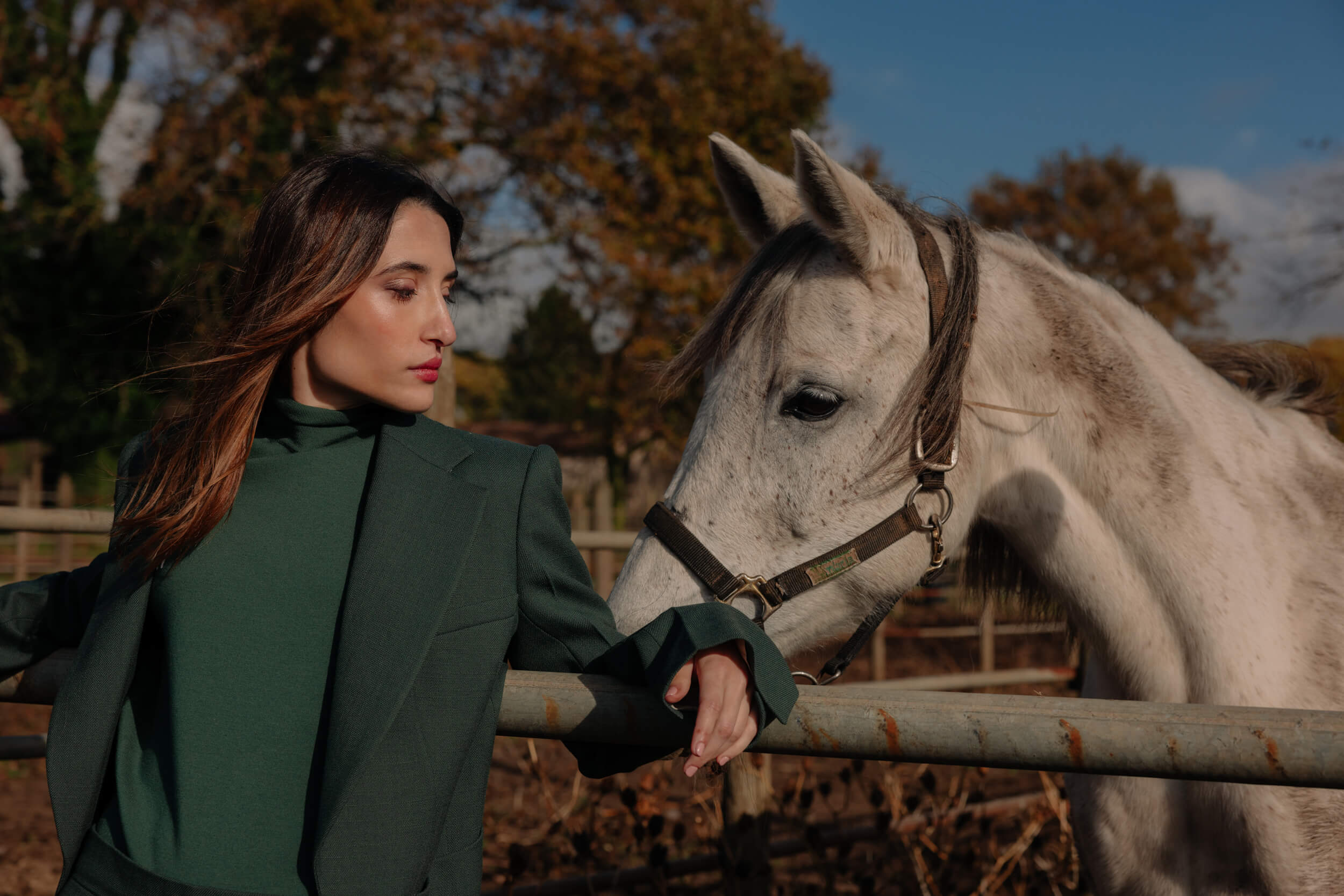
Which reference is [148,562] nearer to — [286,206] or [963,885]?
[286,206]

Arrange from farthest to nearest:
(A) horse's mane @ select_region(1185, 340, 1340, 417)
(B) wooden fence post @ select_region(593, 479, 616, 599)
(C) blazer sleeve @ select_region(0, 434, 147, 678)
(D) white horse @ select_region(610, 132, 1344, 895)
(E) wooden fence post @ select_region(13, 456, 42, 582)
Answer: (E) wooden fence post @ select_region(13, 456, 42, 582) → (B) wooden fence post @ select_region(593, 479, 616, 599) → (A) horse's mane @ select_region(1185, 340, 1340, 417) → (D) white horse @ select_region(610, 132, 1344, 895) → (C) blazer sleeve @ select_region(0, 434, 147, 678)

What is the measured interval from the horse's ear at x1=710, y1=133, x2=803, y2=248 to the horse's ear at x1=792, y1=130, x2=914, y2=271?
0.64 ft

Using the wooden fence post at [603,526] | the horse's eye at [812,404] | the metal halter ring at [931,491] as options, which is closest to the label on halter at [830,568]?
the metal halter ring at [931,491]

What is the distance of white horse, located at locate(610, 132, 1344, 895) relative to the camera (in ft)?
6.15

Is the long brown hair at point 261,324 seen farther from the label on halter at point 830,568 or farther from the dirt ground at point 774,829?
the dirt ground at point 774,829

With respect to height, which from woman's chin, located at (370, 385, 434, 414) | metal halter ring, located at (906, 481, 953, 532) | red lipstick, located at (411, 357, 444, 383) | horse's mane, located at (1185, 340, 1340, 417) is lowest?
metal halter ring, located at (906, 481, 953, 532)

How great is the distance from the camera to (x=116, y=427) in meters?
16.6

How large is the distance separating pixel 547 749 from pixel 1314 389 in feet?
17.7

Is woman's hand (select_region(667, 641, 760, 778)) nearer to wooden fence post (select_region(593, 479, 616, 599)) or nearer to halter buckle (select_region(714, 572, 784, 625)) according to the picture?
halter buckle (select_region(714, 572, 784, 625))

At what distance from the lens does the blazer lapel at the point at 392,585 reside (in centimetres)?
121

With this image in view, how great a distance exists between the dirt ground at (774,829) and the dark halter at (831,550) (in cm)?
35

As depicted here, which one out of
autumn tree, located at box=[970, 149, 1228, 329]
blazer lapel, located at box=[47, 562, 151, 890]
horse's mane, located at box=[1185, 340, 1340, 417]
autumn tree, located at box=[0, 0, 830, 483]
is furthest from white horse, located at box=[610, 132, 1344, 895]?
autumn tree, located at box=[970, 149, 1228, 329]

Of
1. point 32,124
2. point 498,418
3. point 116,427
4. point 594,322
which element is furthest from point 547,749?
point 498,418

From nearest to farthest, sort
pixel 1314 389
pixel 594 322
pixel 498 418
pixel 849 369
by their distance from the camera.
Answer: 1. pixel 849 369
2. pixel 1314 389
3. pixel 594 322
4. pixel 498 418
